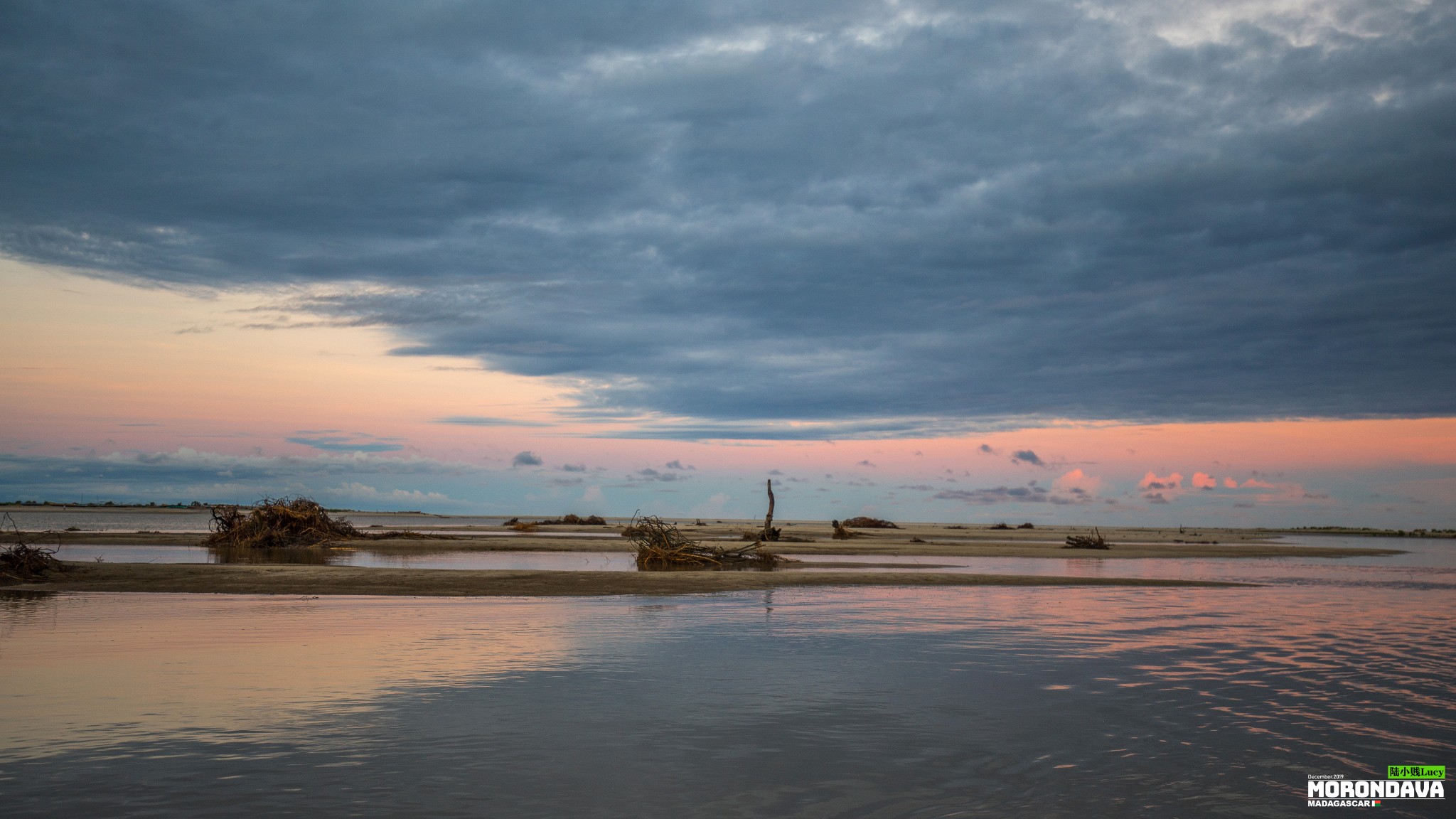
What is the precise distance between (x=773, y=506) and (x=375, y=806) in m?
44.4

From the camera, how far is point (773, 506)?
5041cm

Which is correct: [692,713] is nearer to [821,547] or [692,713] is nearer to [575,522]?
[821,547]

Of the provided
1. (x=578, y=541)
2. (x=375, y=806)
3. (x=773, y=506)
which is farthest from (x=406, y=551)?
(x=375, y=806)

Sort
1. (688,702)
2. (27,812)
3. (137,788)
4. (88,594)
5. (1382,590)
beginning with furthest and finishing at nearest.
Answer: (1382,590)
(88,594)
(688,702)
(137,788)
(27,812)

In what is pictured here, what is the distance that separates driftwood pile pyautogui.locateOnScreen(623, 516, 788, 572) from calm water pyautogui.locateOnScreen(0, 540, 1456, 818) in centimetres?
1559

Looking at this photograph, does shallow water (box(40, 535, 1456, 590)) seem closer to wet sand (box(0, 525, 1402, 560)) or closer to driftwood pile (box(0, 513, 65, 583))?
wet sand (box(0, 525, 1402, 560))

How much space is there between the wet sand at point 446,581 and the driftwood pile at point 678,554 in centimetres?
438

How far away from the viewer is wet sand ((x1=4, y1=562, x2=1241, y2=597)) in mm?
22125

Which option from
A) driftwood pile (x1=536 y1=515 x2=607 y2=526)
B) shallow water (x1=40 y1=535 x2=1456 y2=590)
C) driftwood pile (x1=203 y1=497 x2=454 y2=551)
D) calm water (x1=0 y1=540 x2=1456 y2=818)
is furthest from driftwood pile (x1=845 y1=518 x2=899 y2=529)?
calm water (x1=0 y1=540 x2=1456 y2=818)

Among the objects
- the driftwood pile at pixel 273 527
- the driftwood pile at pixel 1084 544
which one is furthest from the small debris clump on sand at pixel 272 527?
the driftwood pile at pixel 1084 544

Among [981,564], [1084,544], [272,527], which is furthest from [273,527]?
[1084,544]

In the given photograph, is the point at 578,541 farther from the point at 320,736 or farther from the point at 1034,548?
the point at 320,736

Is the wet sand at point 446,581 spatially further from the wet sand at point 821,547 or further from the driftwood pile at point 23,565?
the wet sand at point 821,547

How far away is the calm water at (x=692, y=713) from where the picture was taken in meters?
6.84
